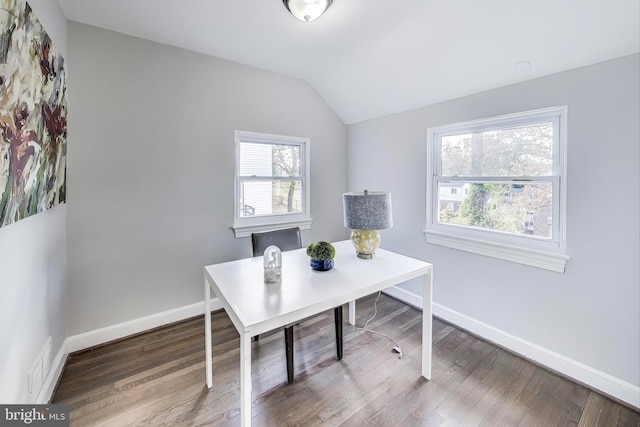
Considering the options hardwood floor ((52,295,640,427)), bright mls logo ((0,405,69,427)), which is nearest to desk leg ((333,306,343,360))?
hardwood floor ((52,295,640,427))

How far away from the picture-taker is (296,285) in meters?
1.42

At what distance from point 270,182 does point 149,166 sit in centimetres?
109

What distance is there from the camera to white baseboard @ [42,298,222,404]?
160cm

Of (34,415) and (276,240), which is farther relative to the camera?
(276,240)

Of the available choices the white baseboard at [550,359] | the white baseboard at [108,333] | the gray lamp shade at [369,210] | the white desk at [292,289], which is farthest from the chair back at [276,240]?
the white baseboard at [550,359]

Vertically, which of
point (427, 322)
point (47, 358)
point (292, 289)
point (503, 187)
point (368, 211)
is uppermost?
point (503, 187)

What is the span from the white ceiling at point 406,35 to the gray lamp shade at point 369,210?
1.16 meters

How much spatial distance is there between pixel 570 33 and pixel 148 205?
3.01m

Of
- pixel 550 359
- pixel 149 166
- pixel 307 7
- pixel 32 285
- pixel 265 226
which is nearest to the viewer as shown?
pixel 32 285

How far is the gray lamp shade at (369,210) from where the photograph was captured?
1712 mm

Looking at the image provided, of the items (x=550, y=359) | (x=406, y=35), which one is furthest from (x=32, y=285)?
(x=550, y=359)

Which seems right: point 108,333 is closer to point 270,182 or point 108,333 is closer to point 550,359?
point 270,182

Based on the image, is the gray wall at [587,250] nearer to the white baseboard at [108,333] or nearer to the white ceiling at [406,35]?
the white ceiling at [406,35]

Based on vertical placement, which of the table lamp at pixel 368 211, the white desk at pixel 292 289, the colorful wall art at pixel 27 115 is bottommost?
the white desk at pixel 292 289
